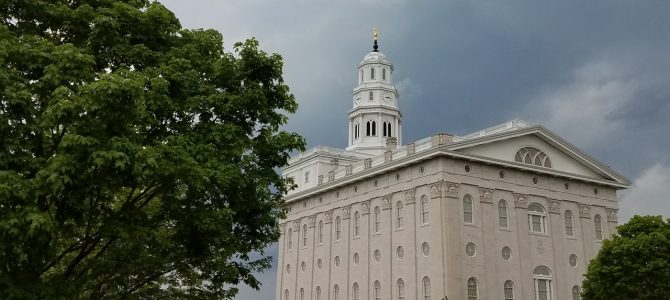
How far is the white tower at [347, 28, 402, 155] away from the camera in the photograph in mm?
66188

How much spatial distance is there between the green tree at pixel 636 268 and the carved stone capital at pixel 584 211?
1159 centimetres

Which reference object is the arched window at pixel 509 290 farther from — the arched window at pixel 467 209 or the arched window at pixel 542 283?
the arched window at pixel 467 209

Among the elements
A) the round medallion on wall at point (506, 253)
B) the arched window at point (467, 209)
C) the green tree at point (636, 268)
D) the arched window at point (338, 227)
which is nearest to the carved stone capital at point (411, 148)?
the arched window at point (467, 209)

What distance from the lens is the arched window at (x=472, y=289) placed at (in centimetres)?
4453

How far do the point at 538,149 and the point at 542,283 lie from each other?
9810mm

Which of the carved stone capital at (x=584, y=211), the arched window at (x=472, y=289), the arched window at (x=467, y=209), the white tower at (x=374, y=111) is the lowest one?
the arched window at (x=472, y=289)

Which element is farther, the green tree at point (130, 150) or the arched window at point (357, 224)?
the arched window at point (357, 224)

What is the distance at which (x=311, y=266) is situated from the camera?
60.2 meters

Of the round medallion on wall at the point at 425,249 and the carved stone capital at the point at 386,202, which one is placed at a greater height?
the carved stone capital at the point at 386,202

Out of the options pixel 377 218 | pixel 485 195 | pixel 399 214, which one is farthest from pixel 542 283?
pixel 377 218

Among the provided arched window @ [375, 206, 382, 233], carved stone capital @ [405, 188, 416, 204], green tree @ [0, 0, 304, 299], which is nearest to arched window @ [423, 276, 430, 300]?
carved stone capital @ [405, 188, 416, 204]

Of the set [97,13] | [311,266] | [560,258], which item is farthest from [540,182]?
[97,13]

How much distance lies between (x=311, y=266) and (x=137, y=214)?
4756cm

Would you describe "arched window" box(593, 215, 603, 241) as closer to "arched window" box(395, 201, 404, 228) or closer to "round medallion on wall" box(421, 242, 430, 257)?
"round medallion on wall" box(421, 242, 430, 257)
